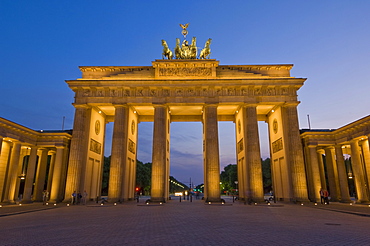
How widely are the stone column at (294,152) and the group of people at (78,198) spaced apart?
2717cm

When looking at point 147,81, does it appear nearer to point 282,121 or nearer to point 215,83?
point 215,83

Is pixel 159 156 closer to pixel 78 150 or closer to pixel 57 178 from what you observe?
pixel 78 150

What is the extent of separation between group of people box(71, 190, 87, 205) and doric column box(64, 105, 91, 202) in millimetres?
890

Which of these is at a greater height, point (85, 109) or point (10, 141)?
Result: point (85, 109)

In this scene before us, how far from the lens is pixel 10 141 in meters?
34.1

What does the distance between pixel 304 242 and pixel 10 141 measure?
37543mm

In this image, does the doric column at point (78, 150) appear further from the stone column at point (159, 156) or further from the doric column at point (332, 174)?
the doric column at point (332, 174)

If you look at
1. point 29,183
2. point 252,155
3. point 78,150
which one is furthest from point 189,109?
point 29,183

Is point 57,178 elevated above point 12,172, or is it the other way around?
point 12,172

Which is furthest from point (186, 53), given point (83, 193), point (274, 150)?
point (83, 193)

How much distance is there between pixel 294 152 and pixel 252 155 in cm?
562

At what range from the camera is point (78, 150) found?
113ft

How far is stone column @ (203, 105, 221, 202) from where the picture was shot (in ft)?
107

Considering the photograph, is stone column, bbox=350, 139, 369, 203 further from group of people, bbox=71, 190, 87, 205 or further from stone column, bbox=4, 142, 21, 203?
stone column, bbox=4, 142, 21, 203
